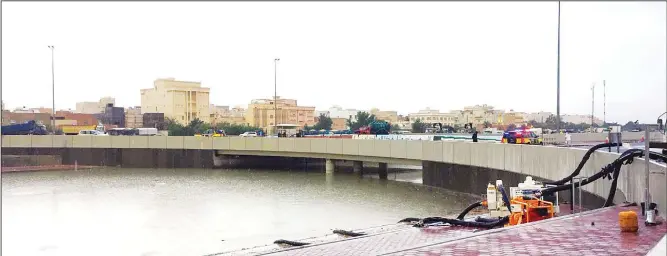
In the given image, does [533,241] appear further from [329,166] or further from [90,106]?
[90,106]

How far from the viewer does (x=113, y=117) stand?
124562 millimetres

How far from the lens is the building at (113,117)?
12438 centimetres

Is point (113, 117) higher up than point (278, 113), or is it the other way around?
point (278, 113)

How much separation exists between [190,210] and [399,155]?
631 inches

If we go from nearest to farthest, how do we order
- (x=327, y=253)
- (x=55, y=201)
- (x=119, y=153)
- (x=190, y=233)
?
(x=327, y=253) → (x=190, y=233) → (x=55, y=201) → (x=119, y=153)

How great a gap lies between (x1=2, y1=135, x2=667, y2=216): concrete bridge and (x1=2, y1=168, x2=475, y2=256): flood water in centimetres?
159

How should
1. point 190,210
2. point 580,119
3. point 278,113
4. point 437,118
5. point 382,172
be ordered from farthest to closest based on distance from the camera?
point 437,118
point 278,113
point 580,119
point 382,172
point 190,210

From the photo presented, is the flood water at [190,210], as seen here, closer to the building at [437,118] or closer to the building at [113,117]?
the building at [113,117]

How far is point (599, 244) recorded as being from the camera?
382 inches

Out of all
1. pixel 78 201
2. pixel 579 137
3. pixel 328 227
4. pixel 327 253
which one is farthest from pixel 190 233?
pixel 579 137

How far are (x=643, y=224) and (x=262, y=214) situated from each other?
13.6 metres

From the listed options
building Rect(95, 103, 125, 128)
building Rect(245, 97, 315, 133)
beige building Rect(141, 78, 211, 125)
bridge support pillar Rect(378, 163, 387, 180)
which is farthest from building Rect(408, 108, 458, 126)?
bridge support pillar Rect(378, 163, 387, 180)

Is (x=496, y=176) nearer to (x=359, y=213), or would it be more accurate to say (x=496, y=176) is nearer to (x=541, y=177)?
(x=541, y=177)

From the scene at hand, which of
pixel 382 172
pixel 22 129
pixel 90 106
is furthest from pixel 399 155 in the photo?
pixel 90 106
